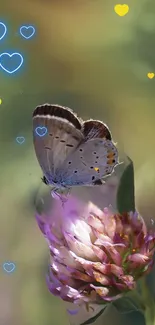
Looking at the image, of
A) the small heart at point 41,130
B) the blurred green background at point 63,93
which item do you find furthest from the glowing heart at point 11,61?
the small heart at point 41,130

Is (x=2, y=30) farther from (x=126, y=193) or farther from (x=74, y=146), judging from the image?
(x=126, y=193)

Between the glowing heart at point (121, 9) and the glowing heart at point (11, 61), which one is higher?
the glowing heart at point (121, 9)

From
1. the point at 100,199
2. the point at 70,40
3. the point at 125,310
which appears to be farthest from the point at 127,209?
the point at 70,40

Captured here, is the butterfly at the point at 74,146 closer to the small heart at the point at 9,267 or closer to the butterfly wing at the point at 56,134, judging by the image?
the butterfly wing at the point at 56,134

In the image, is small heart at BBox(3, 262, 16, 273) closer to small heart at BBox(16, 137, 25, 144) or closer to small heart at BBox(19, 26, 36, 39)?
small heart at BBox(16, 137, 25, 144)

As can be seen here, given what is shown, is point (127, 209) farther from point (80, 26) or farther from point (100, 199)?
point (80, 26)

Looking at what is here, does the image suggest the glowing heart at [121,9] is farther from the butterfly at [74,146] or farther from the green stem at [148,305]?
the green stem at [148,305]

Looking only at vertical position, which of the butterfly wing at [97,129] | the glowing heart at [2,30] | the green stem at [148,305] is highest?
the glowing heart at [2,30]
